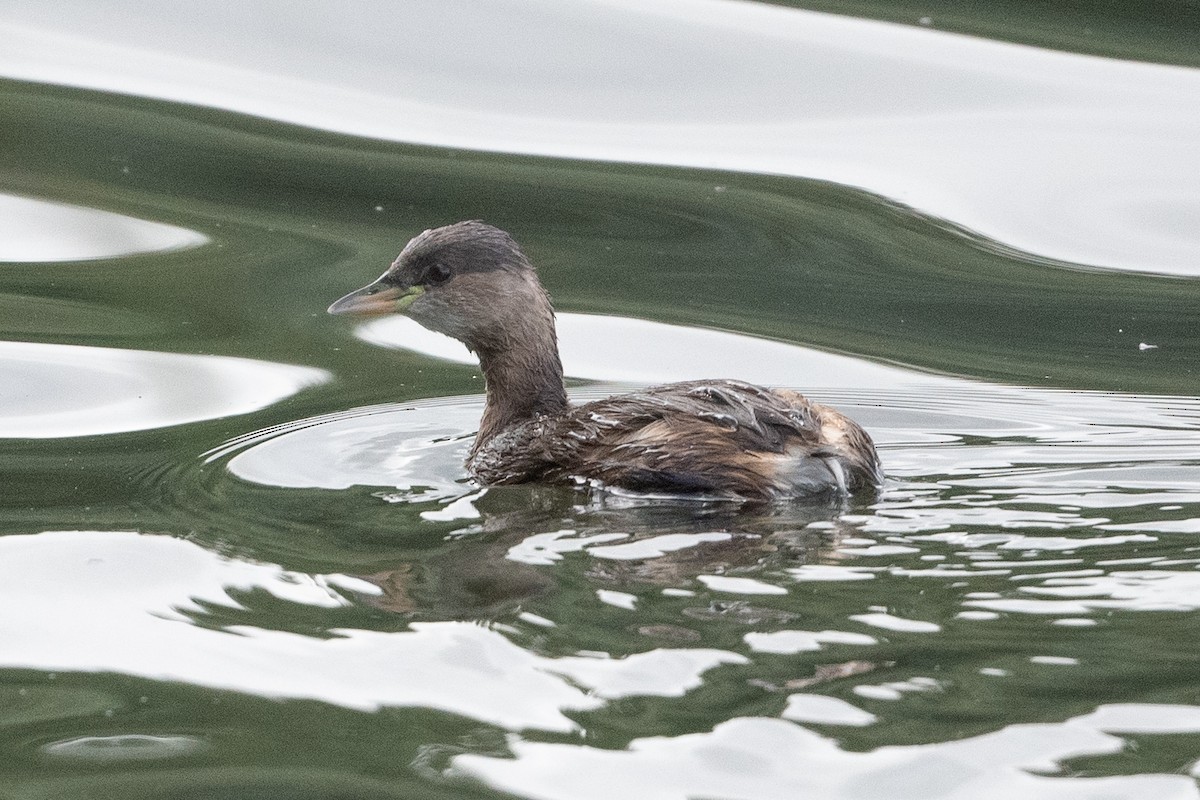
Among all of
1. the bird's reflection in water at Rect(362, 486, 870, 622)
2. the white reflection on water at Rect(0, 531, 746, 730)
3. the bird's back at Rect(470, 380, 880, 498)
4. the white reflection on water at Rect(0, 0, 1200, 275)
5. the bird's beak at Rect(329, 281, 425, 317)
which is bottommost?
the white reflection on water at Rect(0, 531, 746, 730)

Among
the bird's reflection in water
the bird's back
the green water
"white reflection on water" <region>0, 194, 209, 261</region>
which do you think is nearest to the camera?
the green water

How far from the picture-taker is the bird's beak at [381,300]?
713 centimetres

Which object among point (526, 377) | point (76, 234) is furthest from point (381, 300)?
point (76, 234)

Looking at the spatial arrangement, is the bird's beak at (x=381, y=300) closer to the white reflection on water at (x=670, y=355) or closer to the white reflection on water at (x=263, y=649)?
Result: the white reflection on water at (x=670, y=355)

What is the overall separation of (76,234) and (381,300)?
2.44 m

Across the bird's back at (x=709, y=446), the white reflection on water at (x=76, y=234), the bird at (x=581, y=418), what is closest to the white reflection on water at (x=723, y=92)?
the white reflection on water at (x=76, y=234)

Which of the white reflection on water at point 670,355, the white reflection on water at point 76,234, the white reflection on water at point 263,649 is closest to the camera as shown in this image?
the white reflection on water at point 263,649

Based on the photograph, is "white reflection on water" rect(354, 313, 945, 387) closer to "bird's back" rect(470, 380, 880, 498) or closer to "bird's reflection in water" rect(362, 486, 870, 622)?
"bird's back" rect(470, 380, 880, 498)

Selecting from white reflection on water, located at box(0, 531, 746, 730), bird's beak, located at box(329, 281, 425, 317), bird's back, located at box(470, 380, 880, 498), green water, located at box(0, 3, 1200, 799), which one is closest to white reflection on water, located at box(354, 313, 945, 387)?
green water, located at box(0, 3, 1200, 799)

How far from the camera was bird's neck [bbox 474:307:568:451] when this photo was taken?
7.04 meters

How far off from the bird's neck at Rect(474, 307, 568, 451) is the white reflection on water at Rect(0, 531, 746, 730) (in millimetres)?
1660

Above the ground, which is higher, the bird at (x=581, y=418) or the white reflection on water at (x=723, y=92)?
the white reflection on water at (x=723, y=92)

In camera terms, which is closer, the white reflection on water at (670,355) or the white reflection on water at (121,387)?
the white reflection on water at (121,387)

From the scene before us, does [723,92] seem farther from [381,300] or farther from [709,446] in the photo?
[709,446]
